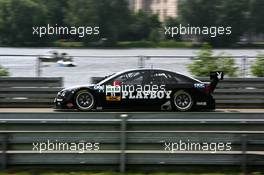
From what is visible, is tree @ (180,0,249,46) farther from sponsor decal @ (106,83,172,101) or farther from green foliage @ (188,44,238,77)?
sponsor decal @ (106,83,172,101)

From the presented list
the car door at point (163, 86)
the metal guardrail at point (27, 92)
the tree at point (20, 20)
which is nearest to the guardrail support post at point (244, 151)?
the car door at point (163, 86)

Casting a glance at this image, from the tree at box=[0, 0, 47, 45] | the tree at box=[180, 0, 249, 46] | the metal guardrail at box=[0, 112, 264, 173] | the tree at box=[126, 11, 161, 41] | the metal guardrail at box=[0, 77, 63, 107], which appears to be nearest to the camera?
the metal guardrail at box=[0, 112, 264, 173]

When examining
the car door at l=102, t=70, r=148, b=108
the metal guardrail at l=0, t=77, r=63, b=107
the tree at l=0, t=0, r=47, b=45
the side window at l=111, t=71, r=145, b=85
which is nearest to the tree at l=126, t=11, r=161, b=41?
the tree at l=0, t=0, r=47, b=45

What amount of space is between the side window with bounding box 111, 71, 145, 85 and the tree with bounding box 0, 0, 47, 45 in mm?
4680

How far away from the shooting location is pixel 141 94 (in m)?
14.4

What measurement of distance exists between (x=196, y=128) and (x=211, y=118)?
291 mm

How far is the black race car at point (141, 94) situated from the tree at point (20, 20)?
4.37m

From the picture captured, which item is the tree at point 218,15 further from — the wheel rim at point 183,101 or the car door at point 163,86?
the wheel rim at point 183,101

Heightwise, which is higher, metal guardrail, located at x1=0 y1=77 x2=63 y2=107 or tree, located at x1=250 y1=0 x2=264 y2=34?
tree, located at x1=250 y1=0 x2=264 y2=34

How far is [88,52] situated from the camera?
1866 centimetres

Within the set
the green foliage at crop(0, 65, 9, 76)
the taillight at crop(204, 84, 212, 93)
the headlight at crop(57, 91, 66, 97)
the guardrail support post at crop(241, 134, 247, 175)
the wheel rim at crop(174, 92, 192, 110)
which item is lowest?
the guardrail support post at crop(241, 134, 247, 175)

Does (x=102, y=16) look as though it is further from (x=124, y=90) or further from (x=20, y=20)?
(x=124, y=90)

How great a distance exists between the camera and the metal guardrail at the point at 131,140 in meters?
7.00

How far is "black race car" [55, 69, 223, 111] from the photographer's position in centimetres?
1437
